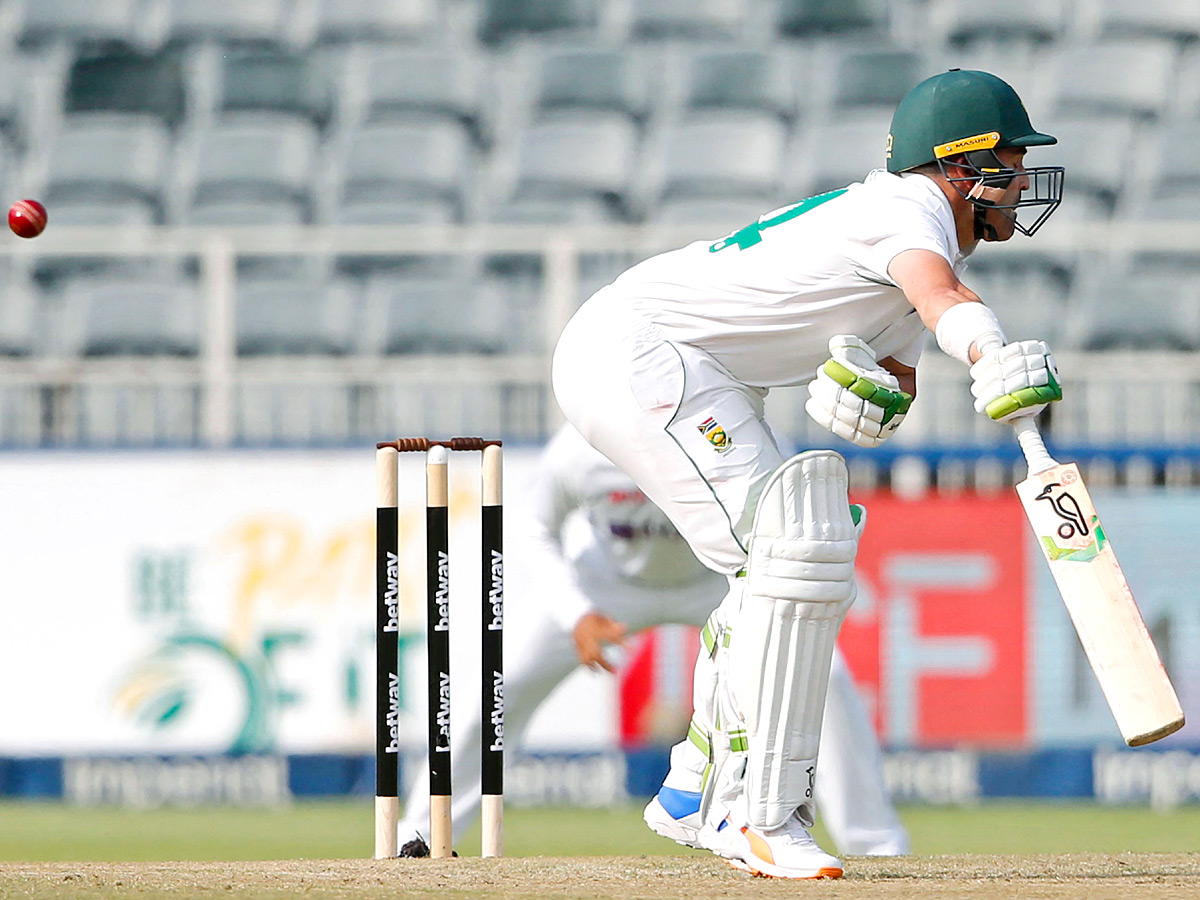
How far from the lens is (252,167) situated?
1037cm

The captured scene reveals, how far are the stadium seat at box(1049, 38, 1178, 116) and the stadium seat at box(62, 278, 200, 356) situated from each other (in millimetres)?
4850

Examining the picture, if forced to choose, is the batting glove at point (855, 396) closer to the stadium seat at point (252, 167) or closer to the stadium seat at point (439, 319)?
the stadium seat at point (439, 319)

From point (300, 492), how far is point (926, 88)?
4.68 meters

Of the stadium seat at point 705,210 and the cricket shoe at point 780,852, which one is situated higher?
the stadium seat at point 705,210

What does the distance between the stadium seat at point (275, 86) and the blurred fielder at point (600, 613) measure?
19.2ft

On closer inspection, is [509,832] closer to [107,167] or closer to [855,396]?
[855,396]

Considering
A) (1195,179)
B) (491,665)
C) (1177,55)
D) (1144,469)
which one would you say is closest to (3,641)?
(491,665)

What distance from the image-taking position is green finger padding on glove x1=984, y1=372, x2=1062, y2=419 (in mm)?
3467

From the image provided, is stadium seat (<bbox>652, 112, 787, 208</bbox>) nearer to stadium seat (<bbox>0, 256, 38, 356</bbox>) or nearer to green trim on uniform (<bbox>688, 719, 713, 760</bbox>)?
stadium seat (<bbox>0, 256, 38, 356</bbox>)

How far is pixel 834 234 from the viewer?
12.3 feet

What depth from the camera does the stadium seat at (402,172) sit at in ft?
33.8

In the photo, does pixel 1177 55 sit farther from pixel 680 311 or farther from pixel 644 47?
pixel 680 311

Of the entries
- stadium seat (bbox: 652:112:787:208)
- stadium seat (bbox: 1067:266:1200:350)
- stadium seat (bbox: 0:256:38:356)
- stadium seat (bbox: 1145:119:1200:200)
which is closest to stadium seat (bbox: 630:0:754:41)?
stadium seat (bbox: 652:112:787:208)

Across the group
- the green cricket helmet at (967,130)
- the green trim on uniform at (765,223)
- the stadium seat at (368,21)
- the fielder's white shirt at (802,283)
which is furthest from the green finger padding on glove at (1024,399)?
the stadium seat at (368,21)
